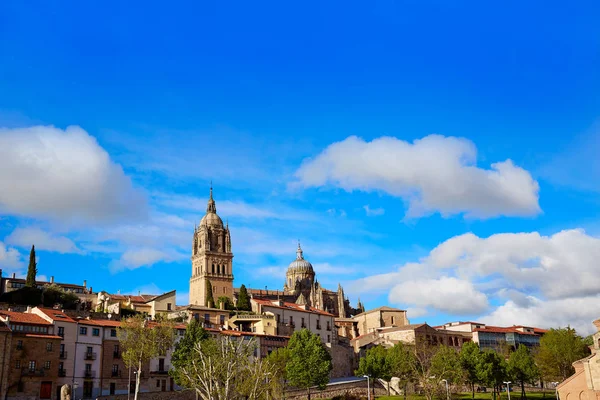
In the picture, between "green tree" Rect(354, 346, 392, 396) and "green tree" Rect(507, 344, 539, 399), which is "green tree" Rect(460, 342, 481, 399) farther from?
"green tree" Rect(354, 346, 392, 396)

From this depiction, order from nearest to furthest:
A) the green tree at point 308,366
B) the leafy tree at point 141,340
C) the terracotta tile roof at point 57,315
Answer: the leafy tree at point 141,340
the terracotta tile roof at point 57,315
the green tree at point 308,366

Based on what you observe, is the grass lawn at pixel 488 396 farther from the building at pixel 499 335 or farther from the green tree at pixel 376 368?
the building at pixel 499 335

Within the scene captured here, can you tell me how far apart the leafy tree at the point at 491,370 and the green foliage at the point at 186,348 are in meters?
37.5

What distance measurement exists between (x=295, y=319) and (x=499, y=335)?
129ft

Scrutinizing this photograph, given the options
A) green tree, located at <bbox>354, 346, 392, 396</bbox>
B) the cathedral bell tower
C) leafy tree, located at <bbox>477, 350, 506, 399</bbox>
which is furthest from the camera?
the cathedral bell tower

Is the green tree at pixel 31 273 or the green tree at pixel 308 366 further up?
the green tree at pixel 31 273

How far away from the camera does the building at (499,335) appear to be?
117m

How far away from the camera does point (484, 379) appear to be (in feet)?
288

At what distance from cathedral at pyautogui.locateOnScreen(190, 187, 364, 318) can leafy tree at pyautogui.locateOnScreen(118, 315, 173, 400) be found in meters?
56.5

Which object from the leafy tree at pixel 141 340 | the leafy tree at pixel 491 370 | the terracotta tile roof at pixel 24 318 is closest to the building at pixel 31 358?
the terracotta tile roof at pixel 24 318

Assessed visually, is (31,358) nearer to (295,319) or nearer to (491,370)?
(295,319)

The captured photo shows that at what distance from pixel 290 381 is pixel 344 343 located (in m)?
36.7

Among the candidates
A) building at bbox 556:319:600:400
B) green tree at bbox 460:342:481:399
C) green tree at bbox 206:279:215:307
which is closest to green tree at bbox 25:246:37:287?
Answer: green tree at bbox 206:279:215:307

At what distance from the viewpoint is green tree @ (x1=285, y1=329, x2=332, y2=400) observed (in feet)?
257
